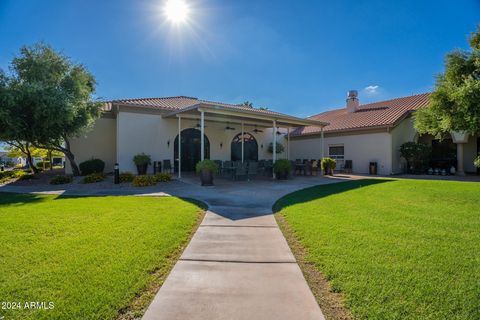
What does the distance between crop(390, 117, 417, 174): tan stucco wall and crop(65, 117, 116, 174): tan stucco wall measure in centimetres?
1793

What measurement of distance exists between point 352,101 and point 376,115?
14.6 feet

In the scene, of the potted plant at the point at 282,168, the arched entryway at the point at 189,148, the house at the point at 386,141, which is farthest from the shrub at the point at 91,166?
the house at the point at 386,141

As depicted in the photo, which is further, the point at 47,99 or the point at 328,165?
the point at 328,165

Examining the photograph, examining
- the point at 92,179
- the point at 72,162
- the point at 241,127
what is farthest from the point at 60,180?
the point at 241,127

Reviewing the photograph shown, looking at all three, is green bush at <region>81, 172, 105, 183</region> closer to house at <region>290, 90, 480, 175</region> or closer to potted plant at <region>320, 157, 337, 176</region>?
potted plant at <region>320, 157, 337, 176</region>

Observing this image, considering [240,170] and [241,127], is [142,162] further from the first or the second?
[241,127]

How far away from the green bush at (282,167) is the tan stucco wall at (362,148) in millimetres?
6861

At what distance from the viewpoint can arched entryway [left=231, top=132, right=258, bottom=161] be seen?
61.6 feet

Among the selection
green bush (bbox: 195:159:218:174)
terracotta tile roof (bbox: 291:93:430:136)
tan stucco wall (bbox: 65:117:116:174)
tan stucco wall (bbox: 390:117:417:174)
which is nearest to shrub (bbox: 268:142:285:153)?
terracotta tile roof (bbox: 291:93:430:136)

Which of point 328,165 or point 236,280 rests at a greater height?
point 328,165

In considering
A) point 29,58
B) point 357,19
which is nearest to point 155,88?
point 29,58

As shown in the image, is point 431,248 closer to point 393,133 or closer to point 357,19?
point 357,19

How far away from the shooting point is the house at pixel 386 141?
15.6 m

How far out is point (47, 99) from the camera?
36.4 feet
